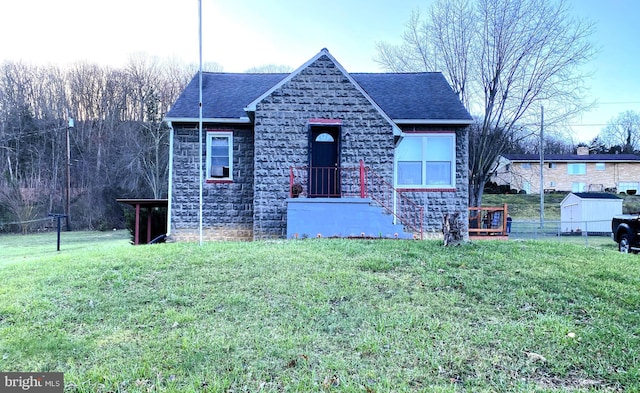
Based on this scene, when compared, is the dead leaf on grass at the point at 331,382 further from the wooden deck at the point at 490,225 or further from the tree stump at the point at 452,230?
the wooden deck at the point at 490,225

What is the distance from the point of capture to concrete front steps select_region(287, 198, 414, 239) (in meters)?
10.5

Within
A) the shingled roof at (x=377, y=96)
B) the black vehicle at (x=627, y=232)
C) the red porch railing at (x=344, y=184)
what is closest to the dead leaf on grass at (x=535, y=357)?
the red porch railing at (x=344, y=184)

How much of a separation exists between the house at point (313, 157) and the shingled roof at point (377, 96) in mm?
62

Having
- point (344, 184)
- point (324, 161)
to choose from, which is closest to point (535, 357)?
point (344, 184)

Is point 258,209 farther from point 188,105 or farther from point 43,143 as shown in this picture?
point 43,143

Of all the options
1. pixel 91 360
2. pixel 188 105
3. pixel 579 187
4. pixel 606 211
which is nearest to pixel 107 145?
pixel 188 105

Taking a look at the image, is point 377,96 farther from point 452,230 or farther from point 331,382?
point 331,382

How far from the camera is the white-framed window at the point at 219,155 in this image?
12305mm

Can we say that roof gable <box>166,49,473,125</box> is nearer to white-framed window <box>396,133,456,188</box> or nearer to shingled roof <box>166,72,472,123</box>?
shingled roof <box>166,72,472,123</box>

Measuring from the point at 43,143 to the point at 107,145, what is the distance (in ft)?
18.1

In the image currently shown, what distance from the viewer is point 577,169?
4559cm

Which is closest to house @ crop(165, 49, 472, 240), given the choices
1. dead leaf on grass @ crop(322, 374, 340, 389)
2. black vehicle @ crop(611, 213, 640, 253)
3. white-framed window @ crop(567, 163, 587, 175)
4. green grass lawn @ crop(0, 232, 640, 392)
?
green grass lawn @ crop(0, 232, 640, 392)

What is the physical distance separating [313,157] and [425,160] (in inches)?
144

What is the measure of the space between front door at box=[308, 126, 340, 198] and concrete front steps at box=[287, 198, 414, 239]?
3.35ft
